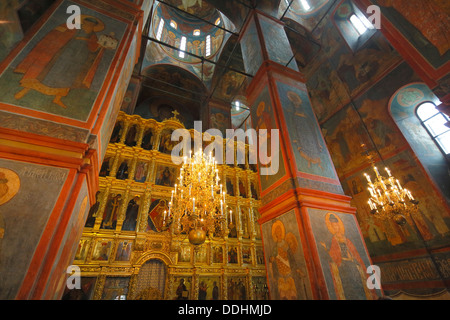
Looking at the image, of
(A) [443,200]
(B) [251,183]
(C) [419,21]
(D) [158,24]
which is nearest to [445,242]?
(A) [443,200]

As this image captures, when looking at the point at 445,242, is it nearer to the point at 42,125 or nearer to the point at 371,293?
the point at 371,293

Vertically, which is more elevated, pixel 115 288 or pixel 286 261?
pixel 286 261

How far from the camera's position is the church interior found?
2.75 metres

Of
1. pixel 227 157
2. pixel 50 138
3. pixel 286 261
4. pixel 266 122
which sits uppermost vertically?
pixel 227 157

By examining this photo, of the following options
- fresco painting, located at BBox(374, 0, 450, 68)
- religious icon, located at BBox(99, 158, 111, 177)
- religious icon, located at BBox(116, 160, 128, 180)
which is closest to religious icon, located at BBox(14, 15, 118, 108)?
religious icon, located at BBox(99, 158, 111, 177)

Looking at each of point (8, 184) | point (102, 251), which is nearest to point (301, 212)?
point (8, 184)

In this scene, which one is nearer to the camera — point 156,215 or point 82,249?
point 82,249

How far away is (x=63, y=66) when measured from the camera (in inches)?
138

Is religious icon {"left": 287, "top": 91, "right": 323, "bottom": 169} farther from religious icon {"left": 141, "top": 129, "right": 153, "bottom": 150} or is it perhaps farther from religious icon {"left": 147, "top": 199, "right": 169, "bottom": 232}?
religious icon {"left": 141, "top": 129, "right": 153, "bottom": 150}

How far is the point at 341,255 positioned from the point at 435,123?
8.93m

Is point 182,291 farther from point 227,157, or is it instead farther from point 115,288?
point 227,157

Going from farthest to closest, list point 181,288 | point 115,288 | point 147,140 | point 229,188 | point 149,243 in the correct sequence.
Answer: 1. point 229,188
2. point 147,140
3. point 149,243
4. point 181,288
5. point 115,288

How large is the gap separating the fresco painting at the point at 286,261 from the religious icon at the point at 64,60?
4332 mm
